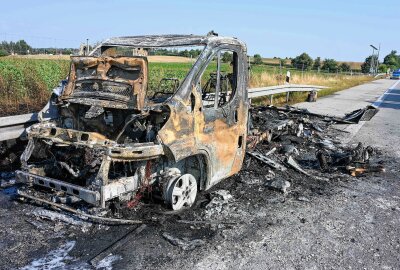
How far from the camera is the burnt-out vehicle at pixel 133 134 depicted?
4598 mm

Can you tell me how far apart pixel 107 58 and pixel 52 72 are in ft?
30.1

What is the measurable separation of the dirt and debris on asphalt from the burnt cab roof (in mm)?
2171

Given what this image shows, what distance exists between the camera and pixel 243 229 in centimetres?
482

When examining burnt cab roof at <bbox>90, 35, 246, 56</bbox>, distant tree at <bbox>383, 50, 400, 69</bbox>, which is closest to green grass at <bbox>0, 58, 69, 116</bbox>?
burnt cab roof at <bbox>90, 35, 246, 56</bbox>

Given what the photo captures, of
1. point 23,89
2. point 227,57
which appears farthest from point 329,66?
point 227,57

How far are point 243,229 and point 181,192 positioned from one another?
924 mm

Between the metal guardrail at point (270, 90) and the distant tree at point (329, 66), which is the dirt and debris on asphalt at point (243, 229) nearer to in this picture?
the metal guardrail at point (270, 90)

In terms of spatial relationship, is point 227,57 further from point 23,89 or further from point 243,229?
point 23,89

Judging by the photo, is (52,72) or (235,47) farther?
(52,72)

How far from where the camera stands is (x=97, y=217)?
182 inches

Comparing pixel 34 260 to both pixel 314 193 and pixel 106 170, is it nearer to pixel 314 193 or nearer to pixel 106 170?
pixel 106 170

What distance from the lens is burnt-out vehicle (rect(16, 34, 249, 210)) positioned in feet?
15.1

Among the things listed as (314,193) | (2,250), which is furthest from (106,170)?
(314,193)

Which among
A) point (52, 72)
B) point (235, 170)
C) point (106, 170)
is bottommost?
point (235, 170)
